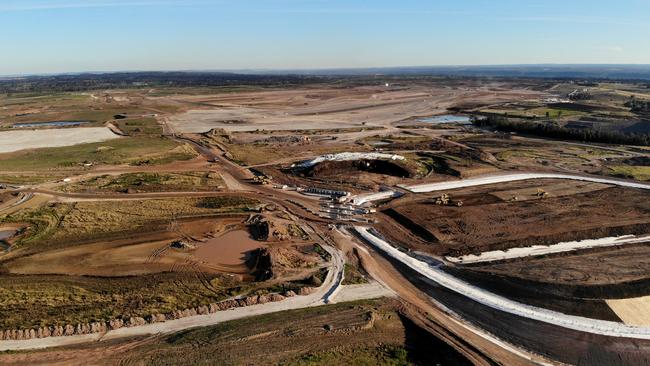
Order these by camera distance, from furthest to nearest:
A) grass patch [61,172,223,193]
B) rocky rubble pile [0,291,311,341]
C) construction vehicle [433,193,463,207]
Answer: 1. grass patch [61,172,223,193]
2. construction vehicle [433,193,463,207]
3. rocky rubble pile [0,291,311,341]

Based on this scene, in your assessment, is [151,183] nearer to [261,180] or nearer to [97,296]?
[261,180]

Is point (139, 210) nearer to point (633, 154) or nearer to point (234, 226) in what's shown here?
point (234, 226)

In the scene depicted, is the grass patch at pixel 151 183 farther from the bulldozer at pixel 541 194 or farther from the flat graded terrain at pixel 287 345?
the bulldozer at pixel 541 194

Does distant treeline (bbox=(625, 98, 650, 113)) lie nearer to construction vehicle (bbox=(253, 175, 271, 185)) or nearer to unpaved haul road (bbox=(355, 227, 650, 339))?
construction vehicle (bbox=(253, 175, 271, 185))

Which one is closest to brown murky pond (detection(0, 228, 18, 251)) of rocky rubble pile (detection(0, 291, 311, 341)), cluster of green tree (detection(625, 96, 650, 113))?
rocky rubble pile (detection(0, 291, 311, 341))

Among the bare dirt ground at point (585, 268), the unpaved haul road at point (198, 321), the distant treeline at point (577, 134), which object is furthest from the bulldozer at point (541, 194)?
the distant treeline at point (577, 134)

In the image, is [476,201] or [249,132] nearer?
[476,201]

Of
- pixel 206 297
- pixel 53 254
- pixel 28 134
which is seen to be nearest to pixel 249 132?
pixel 28 134
